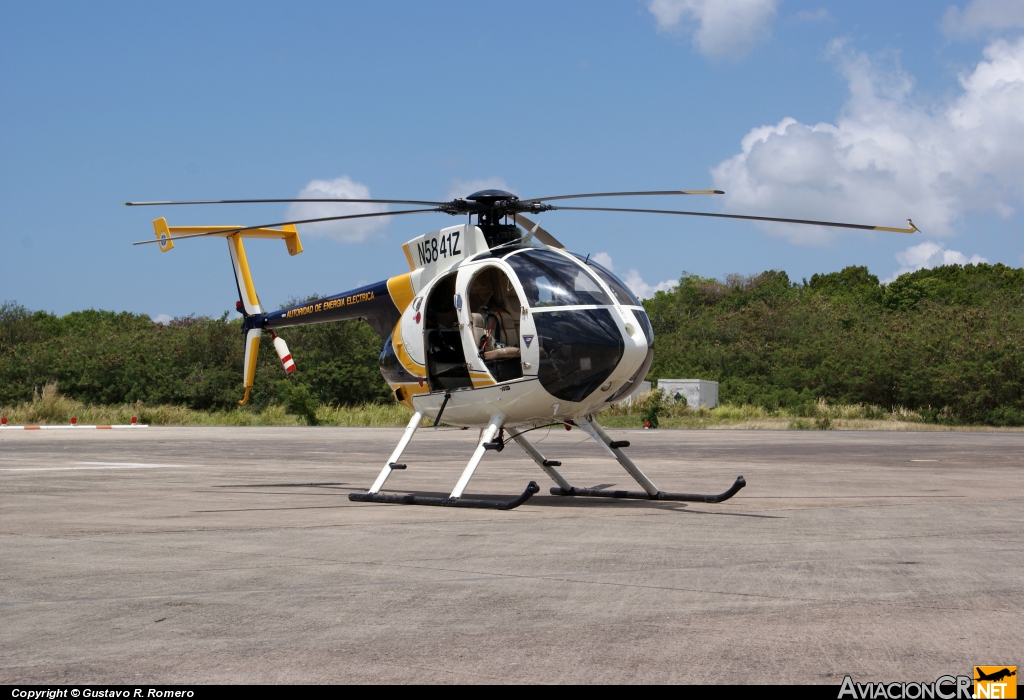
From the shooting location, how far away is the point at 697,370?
51344mm

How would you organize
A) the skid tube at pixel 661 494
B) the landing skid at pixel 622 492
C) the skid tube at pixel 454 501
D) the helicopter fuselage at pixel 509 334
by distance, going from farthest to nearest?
the landing skid at pixel 622 492, the skid tube at pixel 661 494, the helicopter fuselage at pixel 509 334, the skid tube at pixel 454 501

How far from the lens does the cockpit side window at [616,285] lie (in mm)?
10352

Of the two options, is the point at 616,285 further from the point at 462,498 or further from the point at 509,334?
the point at 462,498

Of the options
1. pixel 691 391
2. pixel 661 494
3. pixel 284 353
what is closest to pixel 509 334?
pixel 661 494

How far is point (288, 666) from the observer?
12.8 ft

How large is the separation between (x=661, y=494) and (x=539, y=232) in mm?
3458


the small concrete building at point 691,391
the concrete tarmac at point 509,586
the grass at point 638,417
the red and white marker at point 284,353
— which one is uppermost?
the red and white marker at point 284,353

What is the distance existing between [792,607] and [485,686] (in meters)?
2.09

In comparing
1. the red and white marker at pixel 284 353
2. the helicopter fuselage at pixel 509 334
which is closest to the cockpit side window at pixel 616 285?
the helicopter fuselage at pixel 509 334

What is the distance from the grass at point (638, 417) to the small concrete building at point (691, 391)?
0.69 metres

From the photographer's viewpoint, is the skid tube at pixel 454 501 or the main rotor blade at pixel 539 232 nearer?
the skid tube at pixel 454 501

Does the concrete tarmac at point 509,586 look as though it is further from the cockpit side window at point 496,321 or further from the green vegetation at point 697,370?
the green vegetation at point 697,370

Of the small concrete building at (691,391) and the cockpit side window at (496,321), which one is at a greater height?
the cockpit side window at (496,321)

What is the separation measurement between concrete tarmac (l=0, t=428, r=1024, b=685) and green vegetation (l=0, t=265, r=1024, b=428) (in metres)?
27.9
